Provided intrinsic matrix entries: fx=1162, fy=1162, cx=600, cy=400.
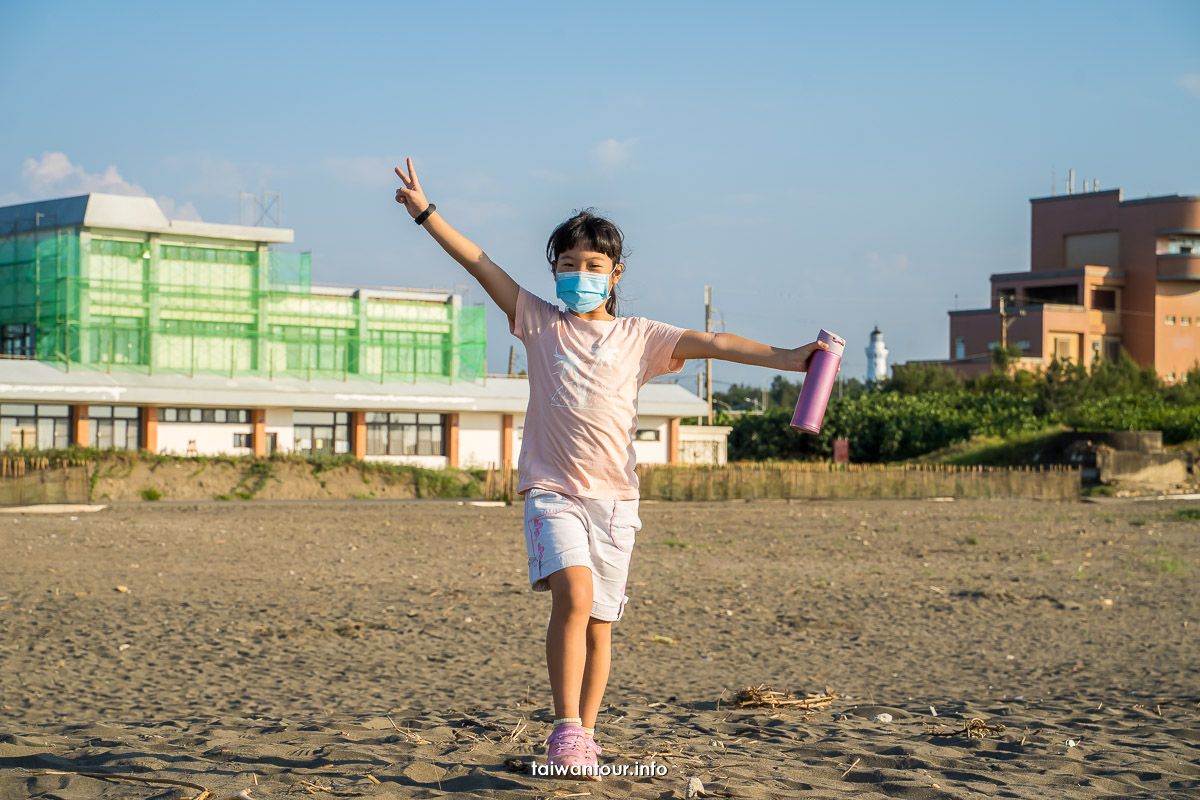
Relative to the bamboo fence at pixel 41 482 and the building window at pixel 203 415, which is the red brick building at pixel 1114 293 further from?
the bamboo fence at pixel 41 482

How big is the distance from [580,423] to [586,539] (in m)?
0.40

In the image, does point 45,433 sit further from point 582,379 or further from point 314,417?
point 582,379

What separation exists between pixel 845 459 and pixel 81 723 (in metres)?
49.3

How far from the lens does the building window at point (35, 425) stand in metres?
42.9

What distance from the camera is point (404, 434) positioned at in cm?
5259

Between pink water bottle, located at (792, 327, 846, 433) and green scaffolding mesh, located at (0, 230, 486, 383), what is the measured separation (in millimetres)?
47265

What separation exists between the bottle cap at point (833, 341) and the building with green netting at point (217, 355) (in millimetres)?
44297

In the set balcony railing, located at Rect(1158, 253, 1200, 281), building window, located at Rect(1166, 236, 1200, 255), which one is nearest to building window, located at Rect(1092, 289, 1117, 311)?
balcony railing, located at Rect(1158, 253, 1200, 281)

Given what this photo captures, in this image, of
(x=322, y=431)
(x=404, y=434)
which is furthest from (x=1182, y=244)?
(x=322, y=431)

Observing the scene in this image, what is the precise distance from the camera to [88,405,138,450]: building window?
148 ft

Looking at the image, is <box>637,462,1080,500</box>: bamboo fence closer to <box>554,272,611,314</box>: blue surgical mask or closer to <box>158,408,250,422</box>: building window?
<box>158,408,250,422</box>: building window

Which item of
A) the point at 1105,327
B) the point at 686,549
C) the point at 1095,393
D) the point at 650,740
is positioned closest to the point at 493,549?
the point at 686,549

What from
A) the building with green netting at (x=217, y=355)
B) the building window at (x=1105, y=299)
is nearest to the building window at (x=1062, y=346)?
the building window at (x=1105, y=299)

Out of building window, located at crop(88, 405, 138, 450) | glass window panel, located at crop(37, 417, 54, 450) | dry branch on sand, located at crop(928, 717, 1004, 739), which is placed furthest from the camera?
building window, located at crop(88, 405, 138, 450)
